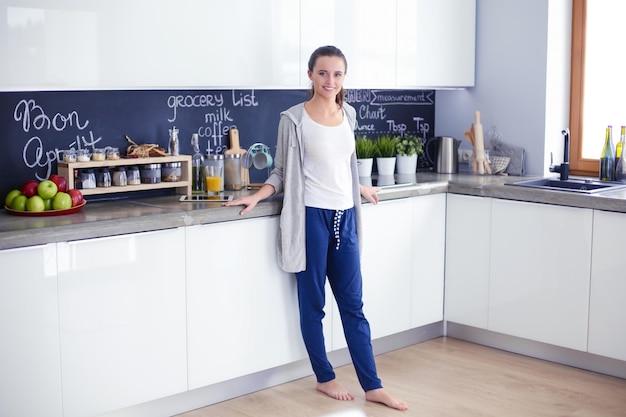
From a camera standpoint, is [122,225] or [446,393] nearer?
[122,225]

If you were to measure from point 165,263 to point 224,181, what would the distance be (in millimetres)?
795

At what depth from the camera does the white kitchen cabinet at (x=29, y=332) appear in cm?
292

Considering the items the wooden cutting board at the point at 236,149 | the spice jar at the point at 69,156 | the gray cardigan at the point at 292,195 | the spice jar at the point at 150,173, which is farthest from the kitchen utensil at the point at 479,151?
the spice jar at the point at 69,156

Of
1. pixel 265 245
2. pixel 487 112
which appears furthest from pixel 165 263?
pixel 487 112

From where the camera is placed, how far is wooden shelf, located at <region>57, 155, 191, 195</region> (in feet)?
11.4

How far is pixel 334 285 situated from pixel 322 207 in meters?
0.35

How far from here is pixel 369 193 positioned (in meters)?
3.90

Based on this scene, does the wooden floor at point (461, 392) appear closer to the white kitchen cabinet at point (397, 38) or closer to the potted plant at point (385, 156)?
the potted plant at point (385, 156)

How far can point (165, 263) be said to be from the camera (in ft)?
10.9

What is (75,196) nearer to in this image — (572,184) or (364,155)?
(364,155)

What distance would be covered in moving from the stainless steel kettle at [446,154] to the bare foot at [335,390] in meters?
1.54

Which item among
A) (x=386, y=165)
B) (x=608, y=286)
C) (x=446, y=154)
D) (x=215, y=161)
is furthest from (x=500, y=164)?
(x=215, y=161)

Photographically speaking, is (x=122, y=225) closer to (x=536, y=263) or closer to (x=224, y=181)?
(x=224, y=181)

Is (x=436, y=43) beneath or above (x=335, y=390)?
above
